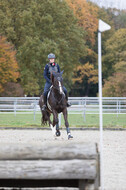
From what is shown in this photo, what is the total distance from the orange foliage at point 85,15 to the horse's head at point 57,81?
52729 millimetres

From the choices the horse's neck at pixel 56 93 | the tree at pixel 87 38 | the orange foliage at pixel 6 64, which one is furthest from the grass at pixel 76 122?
the tree at pixel 87 38

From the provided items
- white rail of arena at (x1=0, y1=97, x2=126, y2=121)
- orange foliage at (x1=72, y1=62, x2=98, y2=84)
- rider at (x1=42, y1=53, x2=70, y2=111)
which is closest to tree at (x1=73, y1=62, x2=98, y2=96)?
orange foliage at (x1=72, y1=62, x2=98, y2=84)

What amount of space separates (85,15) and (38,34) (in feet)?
50.9

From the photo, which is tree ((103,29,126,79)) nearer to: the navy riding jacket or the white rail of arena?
the white rail of arena

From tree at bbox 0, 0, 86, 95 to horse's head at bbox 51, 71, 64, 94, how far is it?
36476mm

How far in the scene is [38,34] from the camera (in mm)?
52906

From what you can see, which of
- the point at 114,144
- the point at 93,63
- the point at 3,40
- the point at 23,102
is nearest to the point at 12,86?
the point at 3,40

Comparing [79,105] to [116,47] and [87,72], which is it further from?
[87,72]

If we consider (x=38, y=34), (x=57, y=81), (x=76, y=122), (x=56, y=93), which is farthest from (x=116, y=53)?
(x=57, y=81)

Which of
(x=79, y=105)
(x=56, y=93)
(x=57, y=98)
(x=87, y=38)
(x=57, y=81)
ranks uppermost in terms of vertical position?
(x=57, y=81)

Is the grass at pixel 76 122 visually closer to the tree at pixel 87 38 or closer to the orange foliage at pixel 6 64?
the orange foliage at pixel 6 64

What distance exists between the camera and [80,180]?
5.62m

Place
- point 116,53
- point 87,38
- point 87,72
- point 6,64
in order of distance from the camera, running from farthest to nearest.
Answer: point 87,38, point 87,72, point 116,53, point 6,64

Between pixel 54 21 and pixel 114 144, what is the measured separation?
4278cm
